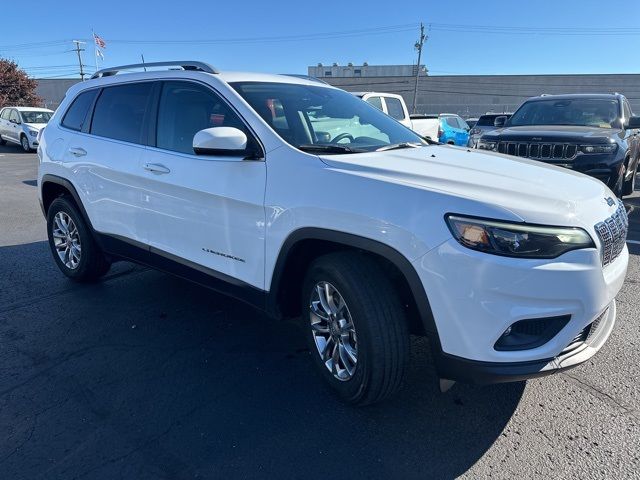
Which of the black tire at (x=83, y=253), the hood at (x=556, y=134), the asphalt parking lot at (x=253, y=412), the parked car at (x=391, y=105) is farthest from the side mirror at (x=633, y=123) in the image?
the black tire at (x=83, y=253)

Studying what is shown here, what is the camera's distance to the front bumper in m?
2.04

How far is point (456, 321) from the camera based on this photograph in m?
2.15

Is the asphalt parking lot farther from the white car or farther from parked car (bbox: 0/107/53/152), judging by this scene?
parked car (bbox: 0/107/53/152)

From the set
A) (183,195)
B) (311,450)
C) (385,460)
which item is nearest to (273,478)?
(311,450)

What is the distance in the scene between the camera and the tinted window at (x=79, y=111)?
171 inches

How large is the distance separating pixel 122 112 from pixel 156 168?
0.89m

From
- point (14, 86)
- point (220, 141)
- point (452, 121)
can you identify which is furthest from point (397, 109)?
point (14, 86)

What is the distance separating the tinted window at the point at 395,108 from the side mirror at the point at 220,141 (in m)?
9.08

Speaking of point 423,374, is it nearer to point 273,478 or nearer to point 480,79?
point 273,478

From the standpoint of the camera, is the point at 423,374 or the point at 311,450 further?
the point at 423,374

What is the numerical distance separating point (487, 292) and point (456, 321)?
20cm

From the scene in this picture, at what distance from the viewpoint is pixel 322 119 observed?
338 centimetres

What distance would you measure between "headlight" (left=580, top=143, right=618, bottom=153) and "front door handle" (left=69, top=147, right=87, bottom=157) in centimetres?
606

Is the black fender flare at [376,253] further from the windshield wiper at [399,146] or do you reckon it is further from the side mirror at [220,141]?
the windshield wiper at [399,146]
